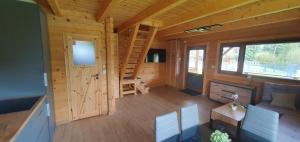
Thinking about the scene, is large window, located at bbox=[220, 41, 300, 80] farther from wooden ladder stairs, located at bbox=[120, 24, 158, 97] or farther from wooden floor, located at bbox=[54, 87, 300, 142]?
wooden ladder stairs, located at bbox=[120, 24, 158, 97]

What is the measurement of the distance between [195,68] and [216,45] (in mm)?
1336

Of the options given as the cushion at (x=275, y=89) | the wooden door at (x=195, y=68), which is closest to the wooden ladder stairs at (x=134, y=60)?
the wooden door at (x=195, y=68)

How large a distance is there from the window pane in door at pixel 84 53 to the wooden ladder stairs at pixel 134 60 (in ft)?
3.91

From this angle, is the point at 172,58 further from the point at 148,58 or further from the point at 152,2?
the point at 152,2

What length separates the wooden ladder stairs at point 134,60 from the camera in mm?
4269

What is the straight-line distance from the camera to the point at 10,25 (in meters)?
1.81

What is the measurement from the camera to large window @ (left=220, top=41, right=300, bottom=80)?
3.15 m

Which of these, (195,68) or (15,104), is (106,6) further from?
(195,68)

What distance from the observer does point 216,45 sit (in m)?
4.72

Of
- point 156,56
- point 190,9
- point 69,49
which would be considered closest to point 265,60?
point 190,9

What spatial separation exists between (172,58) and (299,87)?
4245mm

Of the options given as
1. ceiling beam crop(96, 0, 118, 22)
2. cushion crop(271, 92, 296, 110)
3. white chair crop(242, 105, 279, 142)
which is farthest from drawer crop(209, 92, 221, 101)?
ceiling beam crop(96, 0, 118, 22)

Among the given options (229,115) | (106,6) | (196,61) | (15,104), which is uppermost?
(106,6)

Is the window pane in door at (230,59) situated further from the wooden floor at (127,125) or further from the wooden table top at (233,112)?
the wooden table top at (233,112)
